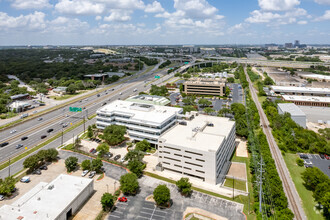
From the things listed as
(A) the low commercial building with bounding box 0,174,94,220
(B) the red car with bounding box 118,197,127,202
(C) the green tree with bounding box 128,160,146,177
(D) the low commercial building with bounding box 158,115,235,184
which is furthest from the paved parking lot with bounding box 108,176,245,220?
(A) the low commercial building with bounding box 0,174,94,220

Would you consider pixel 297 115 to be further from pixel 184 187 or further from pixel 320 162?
pixel 184 187

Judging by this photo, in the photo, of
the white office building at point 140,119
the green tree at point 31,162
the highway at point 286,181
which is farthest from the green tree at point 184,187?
the green tree at point 31,162

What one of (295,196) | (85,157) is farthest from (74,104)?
(295,196)

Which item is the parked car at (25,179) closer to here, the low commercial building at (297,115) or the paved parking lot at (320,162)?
the paved parking lot at (320,162)

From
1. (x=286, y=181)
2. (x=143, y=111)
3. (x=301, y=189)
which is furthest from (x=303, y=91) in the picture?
(x=143, y=111)

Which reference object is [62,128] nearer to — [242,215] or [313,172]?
[242,215]

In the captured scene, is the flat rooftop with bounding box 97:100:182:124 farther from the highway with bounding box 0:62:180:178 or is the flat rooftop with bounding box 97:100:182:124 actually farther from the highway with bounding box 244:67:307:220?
the highway with bounding box 244:67:307:220
